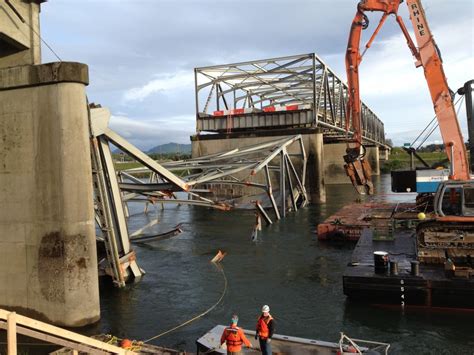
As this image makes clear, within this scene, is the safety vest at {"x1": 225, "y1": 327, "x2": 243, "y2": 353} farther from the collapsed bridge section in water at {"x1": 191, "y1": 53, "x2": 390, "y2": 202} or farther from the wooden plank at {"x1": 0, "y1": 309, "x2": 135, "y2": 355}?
the collapsed bridge section in water at {"x1": 191, "y1": 53, "x2": 390, "y2": 202}

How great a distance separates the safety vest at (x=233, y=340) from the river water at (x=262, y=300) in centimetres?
337

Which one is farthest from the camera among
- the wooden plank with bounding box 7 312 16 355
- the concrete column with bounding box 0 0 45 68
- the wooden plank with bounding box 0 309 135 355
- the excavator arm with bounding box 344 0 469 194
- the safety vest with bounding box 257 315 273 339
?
the excavator arm with bounding box 344 0 469 194

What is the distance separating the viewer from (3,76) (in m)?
14.9

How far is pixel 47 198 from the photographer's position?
1432cm

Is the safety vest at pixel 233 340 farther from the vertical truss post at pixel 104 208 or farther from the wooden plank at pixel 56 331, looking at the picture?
the vertical truss post at pixel 104 208

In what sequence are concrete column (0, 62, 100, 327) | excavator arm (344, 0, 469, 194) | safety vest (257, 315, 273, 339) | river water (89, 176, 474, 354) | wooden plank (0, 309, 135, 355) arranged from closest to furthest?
1. wooden plank (0, 309, 135, 355)
2. safety vest (257, 315, 273, 339)
3. river water (89, 176, 474, 354)
4. concrete column (0, 62, 100, 327)
5. excavator arm (344, 0, 469, 194)

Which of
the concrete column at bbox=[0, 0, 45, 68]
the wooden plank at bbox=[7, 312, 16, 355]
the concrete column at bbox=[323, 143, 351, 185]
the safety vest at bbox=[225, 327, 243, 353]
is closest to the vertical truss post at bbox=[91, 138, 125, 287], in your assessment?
the concrete column at bbox=[0, 0, 45, 68]

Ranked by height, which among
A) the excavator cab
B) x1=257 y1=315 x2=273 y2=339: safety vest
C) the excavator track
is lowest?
x1=257 y1=315 x2=273 y2=339: safety vest

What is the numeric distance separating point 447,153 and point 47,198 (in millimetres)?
16558

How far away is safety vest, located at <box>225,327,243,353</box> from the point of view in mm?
10172

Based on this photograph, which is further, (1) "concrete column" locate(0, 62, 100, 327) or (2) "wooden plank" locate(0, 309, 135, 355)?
(1) "concrete column" locate(0, 62, 100, 327)

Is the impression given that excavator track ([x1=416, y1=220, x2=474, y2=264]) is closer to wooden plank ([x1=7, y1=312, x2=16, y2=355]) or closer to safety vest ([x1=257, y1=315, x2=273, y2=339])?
safety vest ([x1=257, y1=315, x2=273, y2=339])

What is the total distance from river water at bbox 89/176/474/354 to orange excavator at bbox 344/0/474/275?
104 inches

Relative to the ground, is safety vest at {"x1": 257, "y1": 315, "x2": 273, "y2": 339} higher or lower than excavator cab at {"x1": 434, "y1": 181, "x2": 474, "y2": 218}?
lower
